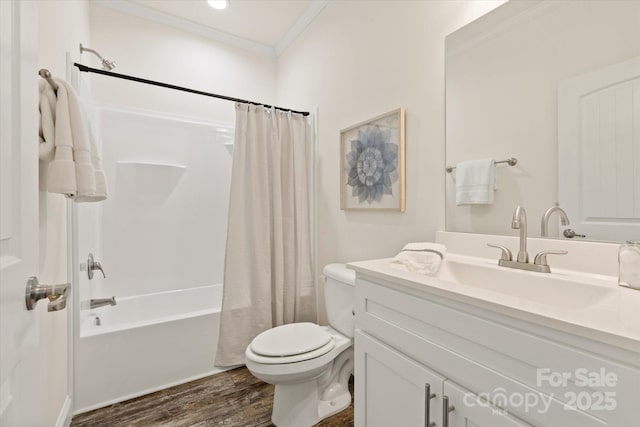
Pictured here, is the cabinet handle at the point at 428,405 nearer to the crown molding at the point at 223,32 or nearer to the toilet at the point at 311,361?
the toilet at the point at 311,361

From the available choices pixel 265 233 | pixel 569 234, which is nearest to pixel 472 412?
pixel 569 234

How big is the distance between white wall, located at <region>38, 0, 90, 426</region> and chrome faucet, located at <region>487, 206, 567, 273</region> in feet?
5.58

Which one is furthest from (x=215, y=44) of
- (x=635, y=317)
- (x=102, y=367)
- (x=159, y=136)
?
(x=635, y=317)

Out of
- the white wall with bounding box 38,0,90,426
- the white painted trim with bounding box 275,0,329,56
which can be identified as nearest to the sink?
the white wall with bounding box 38,0,90,426

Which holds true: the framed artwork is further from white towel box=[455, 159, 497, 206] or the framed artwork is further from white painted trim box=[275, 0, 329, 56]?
white painted trim box=[275, 0, 329, 56]

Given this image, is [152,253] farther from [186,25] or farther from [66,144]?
[186,25]

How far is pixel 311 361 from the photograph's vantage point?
1.38 metres

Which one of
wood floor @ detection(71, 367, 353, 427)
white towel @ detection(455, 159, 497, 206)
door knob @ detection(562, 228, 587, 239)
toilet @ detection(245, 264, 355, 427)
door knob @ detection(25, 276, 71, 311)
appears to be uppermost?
white towel @ detection(455, 159, 497, 206)

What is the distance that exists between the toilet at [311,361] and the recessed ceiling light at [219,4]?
211cm

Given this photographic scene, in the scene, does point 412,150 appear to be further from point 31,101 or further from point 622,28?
point 31,101

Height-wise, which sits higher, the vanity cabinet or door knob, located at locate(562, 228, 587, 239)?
door knob, located at locate(562, 228, 587, 239)

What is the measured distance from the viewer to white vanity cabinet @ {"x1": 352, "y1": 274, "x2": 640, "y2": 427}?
1.77 ft

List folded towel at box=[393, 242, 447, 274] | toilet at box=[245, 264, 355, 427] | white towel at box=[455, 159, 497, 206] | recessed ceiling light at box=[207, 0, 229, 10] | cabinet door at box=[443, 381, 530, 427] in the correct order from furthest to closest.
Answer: recessed ceiling light at box=[207, 0, 229, 10]
toilet at box=[245, 264, 355, 427]
white towel at box=[455, 159, 497, 206]
folded towel at box=[393, 242, 447, 274]
cabinet door at box=[443, 381, 530, 427]

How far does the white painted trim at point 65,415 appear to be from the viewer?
1377 mm
